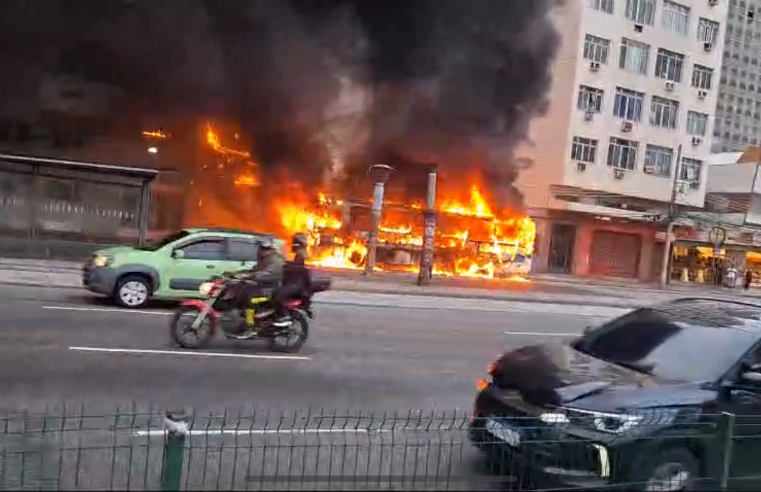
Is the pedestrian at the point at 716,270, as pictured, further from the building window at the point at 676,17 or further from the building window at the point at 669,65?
the building window at the point at 676,17

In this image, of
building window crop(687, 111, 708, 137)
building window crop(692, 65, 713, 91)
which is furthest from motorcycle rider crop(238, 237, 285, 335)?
building window crop(692, 65, 713, 91)

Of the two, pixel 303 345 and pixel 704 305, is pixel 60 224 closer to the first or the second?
pixel 303 345

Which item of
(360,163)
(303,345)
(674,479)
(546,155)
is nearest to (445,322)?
(303,345)

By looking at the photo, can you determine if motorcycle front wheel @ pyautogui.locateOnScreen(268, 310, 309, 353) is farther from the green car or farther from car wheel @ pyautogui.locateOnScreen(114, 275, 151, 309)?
car wheel @ pyautogui.locateOnScreen(114, 275, 151, 309)

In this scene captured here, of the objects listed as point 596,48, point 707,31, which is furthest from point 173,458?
point 707,31

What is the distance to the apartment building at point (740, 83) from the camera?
83625 millimetres

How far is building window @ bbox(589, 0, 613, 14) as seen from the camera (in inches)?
1437

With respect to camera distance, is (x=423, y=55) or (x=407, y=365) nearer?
(x=407, y=365)

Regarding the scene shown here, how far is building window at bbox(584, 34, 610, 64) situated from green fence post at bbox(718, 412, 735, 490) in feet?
116

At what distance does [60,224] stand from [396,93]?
14517mm

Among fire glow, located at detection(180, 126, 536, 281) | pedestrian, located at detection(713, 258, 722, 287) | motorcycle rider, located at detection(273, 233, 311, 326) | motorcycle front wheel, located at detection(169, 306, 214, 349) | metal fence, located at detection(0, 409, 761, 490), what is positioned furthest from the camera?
pedestrian, located at detection(713, 258, 722, 287)

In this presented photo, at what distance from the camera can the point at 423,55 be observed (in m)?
29.0

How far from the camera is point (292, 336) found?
920 centimetres

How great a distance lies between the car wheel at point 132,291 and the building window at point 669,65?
33531 millimetres
